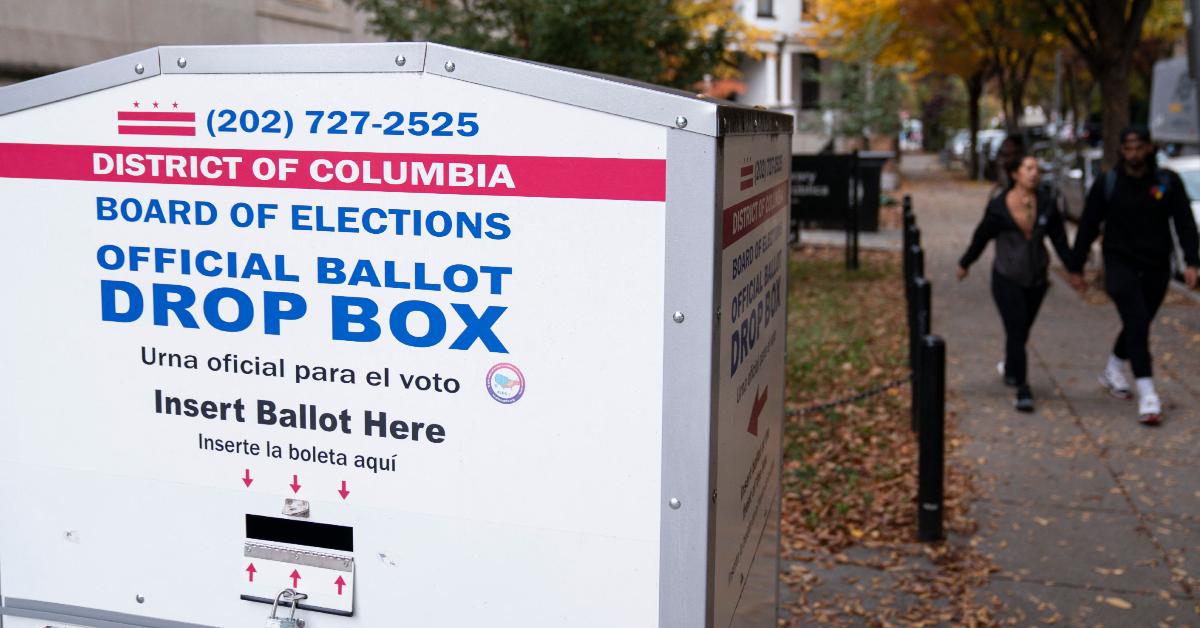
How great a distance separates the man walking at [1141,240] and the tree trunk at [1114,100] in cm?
771

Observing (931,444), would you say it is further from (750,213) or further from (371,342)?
(371,342)

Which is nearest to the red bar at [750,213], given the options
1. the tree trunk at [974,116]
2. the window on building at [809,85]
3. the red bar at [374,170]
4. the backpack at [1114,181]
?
the red bar at [374,170]

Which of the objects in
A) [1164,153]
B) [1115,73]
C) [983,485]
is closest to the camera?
[983,485]

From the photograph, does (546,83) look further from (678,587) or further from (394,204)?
(678,587)

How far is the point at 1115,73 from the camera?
16094 mm

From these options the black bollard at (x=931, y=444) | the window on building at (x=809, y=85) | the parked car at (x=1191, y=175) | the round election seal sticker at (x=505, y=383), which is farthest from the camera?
the window on building at (x=809, y=85)

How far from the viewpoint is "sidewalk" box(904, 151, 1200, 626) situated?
583cm

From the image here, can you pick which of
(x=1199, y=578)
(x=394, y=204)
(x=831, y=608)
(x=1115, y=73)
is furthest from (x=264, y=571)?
(x=1115, y=73)

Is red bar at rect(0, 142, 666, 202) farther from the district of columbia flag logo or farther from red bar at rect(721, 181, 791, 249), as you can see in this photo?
red bar at rect(721, 181, 791, 249)

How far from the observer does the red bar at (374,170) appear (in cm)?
246

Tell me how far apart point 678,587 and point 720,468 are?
0.26m

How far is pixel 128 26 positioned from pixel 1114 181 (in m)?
7.32

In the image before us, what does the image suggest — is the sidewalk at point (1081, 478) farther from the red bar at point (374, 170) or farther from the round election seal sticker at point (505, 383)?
the red bar at point (374, 170)

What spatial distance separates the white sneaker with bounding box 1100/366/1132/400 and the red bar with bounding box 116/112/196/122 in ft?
27.4
